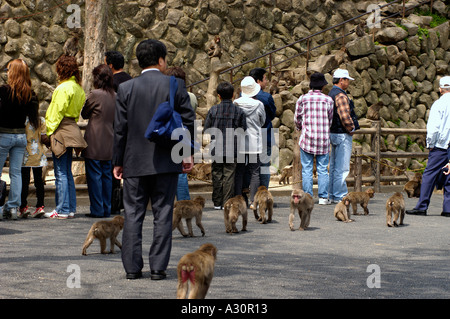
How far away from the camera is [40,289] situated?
6.48m

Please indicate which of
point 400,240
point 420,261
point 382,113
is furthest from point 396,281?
point 382,113

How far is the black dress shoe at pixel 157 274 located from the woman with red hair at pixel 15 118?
4713 millimetres

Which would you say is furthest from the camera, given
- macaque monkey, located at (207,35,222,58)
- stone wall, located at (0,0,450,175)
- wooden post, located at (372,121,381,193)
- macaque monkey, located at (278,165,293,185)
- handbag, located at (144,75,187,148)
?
macaque monkey, located at (207,35,222,58)

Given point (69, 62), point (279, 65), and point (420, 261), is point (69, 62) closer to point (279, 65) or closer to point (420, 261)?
point (420, 261)

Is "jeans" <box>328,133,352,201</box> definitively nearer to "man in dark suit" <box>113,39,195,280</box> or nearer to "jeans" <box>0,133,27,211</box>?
"jeans" <box>0,133,27,211</box>

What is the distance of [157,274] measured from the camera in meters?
6.93

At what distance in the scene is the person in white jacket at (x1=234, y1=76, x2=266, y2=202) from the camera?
41.5 feet

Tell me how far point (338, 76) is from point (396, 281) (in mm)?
7179

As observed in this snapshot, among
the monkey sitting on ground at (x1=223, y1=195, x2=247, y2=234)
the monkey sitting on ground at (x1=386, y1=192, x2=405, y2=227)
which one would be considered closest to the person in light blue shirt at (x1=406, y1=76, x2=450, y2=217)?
the monkey sitting on ground at (x1=386, y1=192, x2=405, y2=227)

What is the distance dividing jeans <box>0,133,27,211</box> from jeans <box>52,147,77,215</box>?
48cm

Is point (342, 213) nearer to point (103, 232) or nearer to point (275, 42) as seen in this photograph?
point (103, 232)

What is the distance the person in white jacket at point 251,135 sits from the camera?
12.6 m

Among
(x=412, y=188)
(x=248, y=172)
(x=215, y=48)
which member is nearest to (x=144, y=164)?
(x=248, y=172)

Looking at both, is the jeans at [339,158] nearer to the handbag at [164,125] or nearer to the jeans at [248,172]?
the jeans at [248,172]
